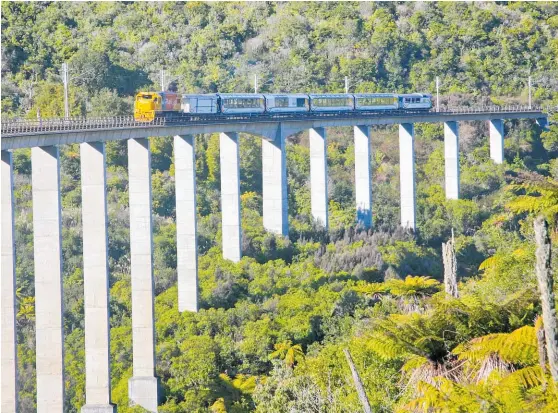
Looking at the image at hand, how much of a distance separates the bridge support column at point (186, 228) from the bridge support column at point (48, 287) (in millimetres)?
10638

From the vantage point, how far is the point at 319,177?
54438 millimetres

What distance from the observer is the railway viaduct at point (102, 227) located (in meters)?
30.9

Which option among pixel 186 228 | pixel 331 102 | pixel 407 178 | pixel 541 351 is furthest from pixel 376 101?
pixel 541 351

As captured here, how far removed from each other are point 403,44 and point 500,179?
18.6 metres

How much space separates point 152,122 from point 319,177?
1482 cm

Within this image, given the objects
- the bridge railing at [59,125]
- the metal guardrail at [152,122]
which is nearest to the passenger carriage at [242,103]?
the metal guardrail at [152,122]

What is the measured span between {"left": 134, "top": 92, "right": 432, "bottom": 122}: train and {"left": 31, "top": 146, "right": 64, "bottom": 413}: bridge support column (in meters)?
9.04

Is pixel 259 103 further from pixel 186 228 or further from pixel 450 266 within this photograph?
pixel 450 266

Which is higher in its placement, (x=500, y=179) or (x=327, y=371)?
(x=500, y=179)

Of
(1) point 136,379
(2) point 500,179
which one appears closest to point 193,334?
(1) point 136,379

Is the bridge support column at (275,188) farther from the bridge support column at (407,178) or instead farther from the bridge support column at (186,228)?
the bridge support column at (407,178)

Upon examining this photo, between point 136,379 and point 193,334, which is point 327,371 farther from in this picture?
point 193,334

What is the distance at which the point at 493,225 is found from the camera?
56.3m

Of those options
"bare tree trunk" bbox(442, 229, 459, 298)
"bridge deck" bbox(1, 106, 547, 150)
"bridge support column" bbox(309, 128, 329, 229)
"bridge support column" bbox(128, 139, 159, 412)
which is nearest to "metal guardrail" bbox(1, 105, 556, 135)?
"bridge deck" bbox(1, 106, 547, 150)
